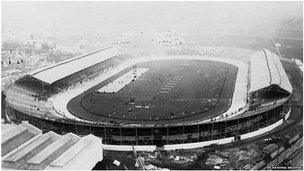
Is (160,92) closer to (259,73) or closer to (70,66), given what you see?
(259,73)

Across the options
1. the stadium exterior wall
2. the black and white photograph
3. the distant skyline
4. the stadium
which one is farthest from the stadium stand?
the distant skyline

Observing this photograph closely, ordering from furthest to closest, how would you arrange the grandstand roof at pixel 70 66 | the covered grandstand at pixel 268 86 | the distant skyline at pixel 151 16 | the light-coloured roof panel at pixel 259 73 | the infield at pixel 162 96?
1. the distant skyline at pixel 151 16
2. the grandstand roof at pixel 70 66
3. the light-coloured roof panel at pixel 259 73
4. the covered grandstand at pixel 268 86
5. the infield at pixel 162 96

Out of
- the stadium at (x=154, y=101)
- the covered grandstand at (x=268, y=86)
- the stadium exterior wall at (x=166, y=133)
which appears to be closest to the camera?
the stadium exterior wall at (x=166, y=133)

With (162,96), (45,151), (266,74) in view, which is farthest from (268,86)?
(45,151)

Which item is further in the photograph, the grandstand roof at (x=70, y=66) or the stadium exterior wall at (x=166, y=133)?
the grandstand roof at (x=70, y=66)

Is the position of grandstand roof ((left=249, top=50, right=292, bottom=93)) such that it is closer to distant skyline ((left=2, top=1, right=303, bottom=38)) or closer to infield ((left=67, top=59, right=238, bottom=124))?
infield ((left=67, top=59, right=238, bottom=124))

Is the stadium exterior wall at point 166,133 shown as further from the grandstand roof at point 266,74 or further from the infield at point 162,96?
the grandstand roof at point 266,74

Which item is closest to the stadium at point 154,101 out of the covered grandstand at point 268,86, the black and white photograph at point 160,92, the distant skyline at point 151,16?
the covered grandstand at point 268,86
